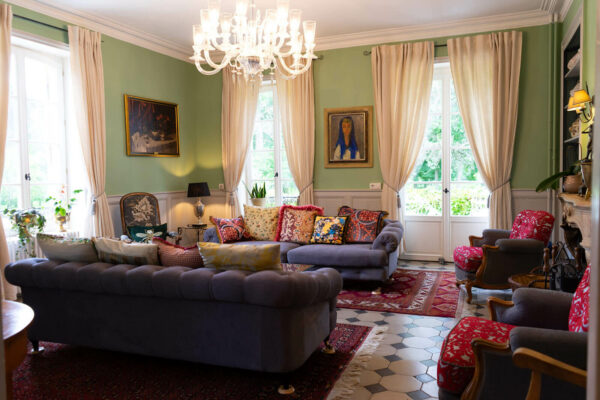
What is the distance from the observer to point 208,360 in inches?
105

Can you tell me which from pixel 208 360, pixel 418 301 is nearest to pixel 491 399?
pixel 208 360

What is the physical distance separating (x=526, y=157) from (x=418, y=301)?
2.59 metres

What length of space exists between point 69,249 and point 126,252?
0.43 metres

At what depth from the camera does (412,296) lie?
14.8ft

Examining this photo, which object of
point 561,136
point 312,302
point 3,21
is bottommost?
point 312,302

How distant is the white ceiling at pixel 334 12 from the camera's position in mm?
4955

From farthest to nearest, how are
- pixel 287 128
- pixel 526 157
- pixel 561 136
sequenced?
1. pixel 287 128
2. pixel 526 157
3. pixel 561 136

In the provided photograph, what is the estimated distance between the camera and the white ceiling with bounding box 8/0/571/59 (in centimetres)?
495

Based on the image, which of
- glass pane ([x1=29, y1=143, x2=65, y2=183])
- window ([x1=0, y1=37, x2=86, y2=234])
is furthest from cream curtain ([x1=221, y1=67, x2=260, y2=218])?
glass pane ([x1=29, y1=143, x2=65, y2=183])

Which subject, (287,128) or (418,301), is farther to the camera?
(287,128)

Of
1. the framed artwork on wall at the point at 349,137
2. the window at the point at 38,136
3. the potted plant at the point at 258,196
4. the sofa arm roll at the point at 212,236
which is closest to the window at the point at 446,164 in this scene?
the framed artwork on wall at the point at 349,137

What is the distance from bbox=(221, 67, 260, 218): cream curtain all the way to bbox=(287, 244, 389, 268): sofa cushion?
228cm

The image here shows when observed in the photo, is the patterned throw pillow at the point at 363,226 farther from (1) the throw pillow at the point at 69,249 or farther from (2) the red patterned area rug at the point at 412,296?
(1) the throw pillow at the point at 69,249

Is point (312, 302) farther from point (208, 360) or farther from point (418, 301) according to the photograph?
point (418, 301)
